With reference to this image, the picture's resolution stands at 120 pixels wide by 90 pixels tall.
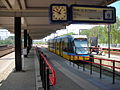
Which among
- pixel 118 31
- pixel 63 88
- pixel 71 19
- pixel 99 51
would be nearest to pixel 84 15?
pixel 71 19

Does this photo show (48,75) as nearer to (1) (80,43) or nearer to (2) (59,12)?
(2) (59,12)

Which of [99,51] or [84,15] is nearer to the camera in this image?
[84,15]

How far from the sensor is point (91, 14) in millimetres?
8320

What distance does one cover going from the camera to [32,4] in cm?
1122


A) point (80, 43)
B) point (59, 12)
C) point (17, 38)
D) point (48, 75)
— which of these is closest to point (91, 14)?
point (59, 12)

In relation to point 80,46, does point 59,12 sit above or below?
above

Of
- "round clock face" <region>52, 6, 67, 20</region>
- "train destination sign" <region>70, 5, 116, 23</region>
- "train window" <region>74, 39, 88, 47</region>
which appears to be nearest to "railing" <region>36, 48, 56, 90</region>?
"round clock face" <region>52, 6, 67, 20</region>

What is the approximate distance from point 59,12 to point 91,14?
1437mm

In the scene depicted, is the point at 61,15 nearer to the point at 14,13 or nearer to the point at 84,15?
the point at 84,15

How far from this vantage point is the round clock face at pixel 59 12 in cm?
776

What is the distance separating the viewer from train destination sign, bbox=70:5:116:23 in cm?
809

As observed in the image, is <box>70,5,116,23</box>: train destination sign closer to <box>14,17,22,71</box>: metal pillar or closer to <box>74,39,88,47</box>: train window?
<box>14,17,22,71</box>: metal pillar

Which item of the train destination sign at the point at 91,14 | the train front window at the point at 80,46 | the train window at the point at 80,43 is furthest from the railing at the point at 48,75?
the train window at the point at 80,43

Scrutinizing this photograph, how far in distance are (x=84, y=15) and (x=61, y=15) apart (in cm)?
100
